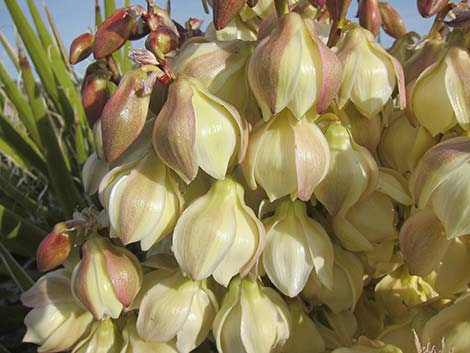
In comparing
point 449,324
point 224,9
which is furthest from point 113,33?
point 449,324

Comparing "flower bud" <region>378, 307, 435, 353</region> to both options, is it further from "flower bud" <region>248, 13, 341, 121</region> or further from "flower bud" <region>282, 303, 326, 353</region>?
"flower bud" <region>248, 13, 341, 121</region>

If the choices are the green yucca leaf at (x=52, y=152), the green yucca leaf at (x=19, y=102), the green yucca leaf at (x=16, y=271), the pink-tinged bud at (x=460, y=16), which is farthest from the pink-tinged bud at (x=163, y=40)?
the green yucca leaf at (x=19, y=102)

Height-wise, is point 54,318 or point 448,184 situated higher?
point 448,184

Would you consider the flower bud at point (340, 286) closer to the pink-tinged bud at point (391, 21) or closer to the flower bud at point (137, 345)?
the flower bud at point (137, 345)

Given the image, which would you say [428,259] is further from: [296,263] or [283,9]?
[283,9]

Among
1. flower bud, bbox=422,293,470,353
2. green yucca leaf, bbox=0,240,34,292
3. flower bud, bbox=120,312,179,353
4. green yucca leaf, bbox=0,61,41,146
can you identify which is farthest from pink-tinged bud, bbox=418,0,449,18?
green yucca leaf, bbox=0,61,41,146

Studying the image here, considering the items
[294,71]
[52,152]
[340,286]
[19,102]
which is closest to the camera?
[294,71]

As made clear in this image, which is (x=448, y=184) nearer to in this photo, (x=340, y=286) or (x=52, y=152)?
(x=340, y=286)
